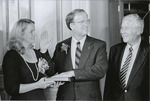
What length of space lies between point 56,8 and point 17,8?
304 millimetres

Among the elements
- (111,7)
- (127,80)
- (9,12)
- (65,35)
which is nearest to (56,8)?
(65,35)

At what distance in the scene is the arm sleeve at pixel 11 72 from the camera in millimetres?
1351

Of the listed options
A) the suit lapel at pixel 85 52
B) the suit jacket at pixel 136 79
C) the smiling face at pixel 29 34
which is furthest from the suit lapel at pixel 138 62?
the smiling face at pixel 29 34

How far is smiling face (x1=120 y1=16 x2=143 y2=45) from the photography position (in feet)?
5.46

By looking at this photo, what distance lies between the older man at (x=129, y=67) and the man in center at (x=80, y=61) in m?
0.15

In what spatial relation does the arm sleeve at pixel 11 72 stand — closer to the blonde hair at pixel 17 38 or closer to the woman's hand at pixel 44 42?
the blonde hair at pixel 17 38

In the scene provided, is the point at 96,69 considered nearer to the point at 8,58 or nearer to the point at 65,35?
the point at 65,35

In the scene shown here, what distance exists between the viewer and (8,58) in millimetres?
1366

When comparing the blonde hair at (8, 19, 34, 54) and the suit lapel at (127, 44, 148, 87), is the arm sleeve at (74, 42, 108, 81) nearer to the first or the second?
the suit lapel at (127, 44, 148, 87)

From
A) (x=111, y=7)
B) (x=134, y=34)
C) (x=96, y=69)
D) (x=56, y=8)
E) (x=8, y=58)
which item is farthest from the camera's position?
(x=111, y=7)

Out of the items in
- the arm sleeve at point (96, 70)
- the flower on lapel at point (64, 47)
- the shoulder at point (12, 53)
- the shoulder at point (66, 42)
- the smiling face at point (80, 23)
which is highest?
the smiling face at point (80, 23)

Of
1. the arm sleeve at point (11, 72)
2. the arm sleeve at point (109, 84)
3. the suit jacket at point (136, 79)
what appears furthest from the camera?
the arm sleeve at point (109, 84)

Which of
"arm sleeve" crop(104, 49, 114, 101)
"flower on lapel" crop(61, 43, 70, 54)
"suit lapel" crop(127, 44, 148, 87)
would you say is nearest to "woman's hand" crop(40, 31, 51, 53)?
"flower on lapel" crop(61, 43, 70, 54)

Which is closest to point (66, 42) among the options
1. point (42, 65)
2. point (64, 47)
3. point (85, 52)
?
point (64, 47)
